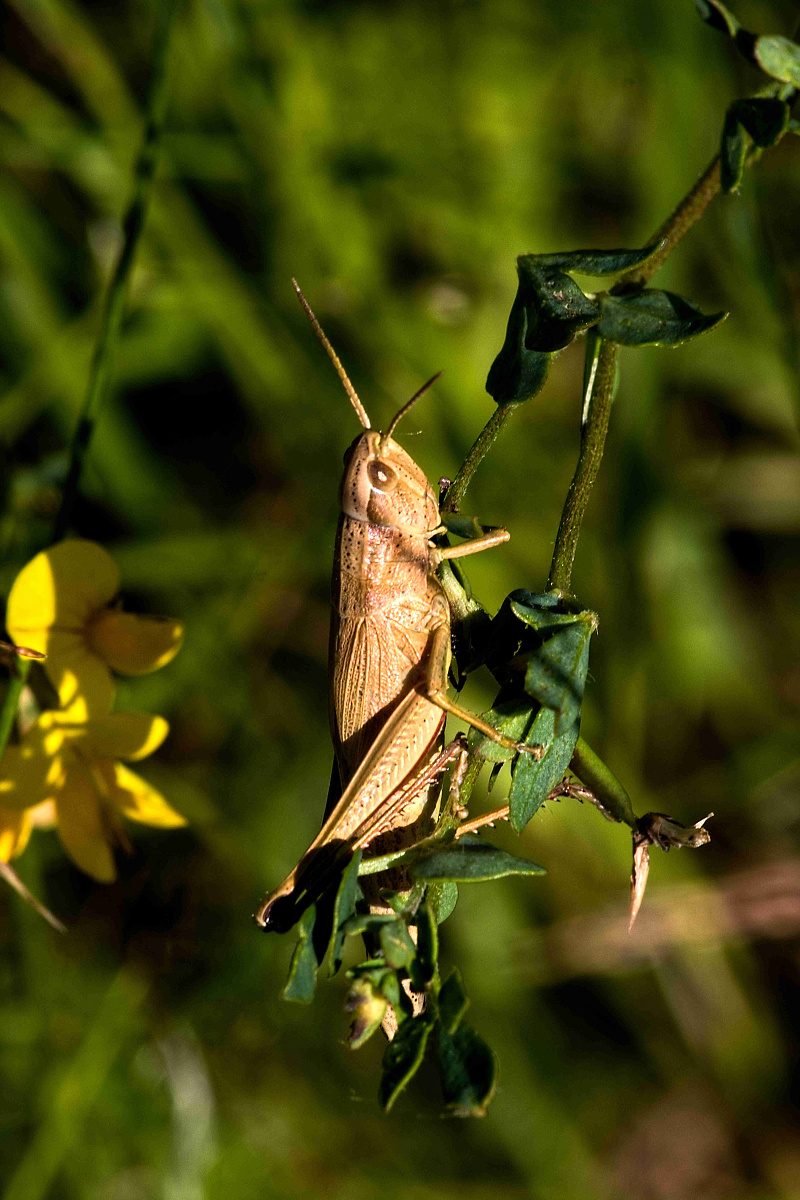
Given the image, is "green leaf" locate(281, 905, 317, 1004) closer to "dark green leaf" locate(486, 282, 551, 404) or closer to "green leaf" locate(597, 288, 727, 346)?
"dark green leaf" locate(486, 282, 551, 404)

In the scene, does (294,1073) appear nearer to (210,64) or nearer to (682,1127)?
(682,1127)

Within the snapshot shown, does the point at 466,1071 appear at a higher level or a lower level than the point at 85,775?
higher

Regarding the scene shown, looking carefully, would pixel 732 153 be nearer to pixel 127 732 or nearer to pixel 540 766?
pixel 540 766

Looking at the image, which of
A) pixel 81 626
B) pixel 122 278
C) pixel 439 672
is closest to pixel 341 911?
pixel 439 672

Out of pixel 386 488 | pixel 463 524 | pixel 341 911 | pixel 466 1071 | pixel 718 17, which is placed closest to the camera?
pixel 466 1071

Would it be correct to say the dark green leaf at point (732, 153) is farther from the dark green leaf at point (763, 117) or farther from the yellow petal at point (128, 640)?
the yellow petal at point (128, 640)

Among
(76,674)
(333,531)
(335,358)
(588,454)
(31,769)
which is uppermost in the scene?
(588,454)

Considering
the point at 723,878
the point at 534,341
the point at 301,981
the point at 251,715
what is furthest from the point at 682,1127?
the point at 534,341
